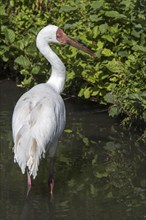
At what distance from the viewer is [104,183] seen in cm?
770

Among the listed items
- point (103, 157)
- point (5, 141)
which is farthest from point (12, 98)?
point (103, 157)

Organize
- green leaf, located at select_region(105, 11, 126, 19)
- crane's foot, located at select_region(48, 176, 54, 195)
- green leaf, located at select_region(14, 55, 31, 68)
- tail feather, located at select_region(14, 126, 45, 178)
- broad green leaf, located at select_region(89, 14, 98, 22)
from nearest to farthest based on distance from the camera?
tail feather, located at select_region(14, 126, 45, 178) < crane's foot, located at select_region(48, 176, 54, 195) < green leaf, located at select_region(105, 11, 126, 19) < broad green leaf, located at select_region(89, 14, 98, 22) < green leaf, located at select_region(14, 55, 31, 68)

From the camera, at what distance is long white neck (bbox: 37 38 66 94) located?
8.03 meters

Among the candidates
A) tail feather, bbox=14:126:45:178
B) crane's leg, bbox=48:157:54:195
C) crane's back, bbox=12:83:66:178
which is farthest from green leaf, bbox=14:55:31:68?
tail feather, bbox=14:126:45:178

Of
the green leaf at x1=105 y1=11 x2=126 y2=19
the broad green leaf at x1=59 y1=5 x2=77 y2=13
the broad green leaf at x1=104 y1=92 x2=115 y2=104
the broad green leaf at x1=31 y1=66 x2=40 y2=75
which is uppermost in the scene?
the green leaf at x1=105 y1=11 x2=126 y2=19

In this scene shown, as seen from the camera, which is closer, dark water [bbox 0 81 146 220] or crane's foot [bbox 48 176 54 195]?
dark water [bbox 0 81 146 220]

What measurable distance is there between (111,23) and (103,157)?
2103 millimetres

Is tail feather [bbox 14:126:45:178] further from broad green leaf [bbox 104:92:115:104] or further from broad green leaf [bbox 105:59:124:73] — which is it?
broad green leaf [bbox 105:59:124:73]

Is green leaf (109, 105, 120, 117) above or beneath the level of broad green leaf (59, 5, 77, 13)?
beneath

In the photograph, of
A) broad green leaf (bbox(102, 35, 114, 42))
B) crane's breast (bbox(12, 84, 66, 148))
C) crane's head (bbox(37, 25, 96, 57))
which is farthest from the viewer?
broad green leaf (bbox(102, 35, 114, 42))

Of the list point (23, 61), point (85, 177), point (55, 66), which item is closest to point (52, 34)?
point (55, 66)

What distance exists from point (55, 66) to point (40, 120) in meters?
1.01

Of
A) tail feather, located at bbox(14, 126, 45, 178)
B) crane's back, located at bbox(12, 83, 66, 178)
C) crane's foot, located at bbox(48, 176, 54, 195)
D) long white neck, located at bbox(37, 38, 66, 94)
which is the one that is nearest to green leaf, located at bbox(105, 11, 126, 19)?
long white neck, located at bbox(37, 38, 66, 94)

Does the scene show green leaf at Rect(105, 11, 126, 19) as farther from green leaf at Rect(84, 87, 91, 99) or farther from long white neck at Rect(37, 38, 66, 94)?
long white neck at Rect(37, 38, 66, 94)
